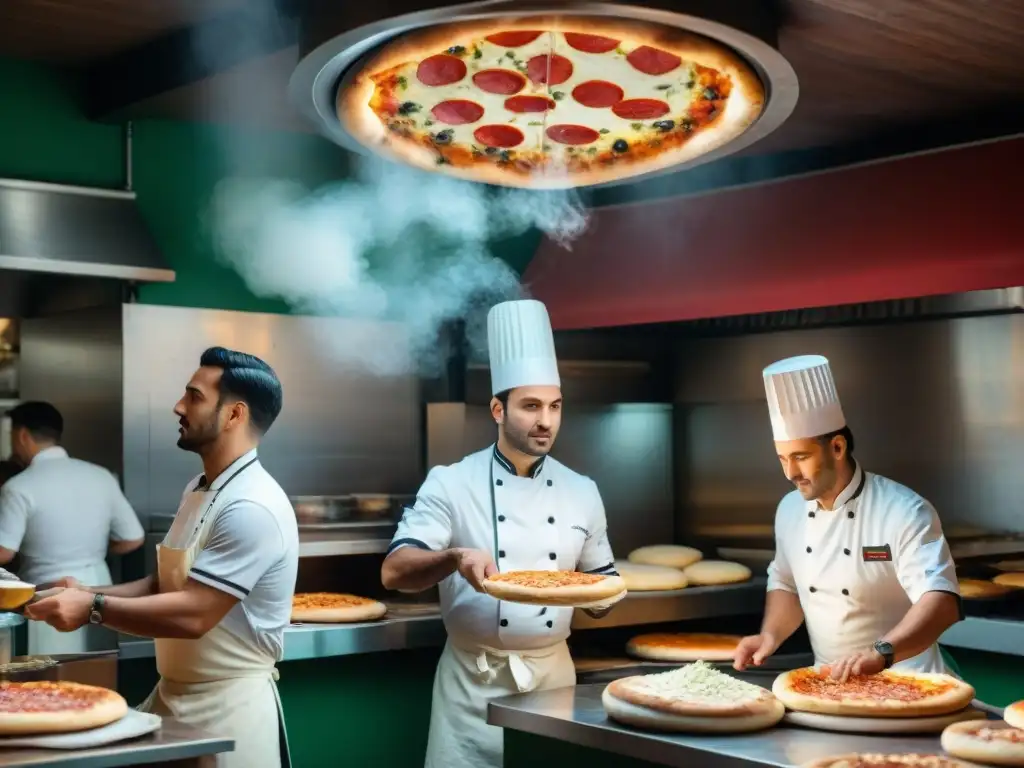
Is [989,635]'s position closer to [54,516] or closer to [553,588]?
[553,588]

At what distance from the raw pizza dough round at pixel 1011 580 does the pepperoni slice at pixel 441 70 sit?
2843 millimetres

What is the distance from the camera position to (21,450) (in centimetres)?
523

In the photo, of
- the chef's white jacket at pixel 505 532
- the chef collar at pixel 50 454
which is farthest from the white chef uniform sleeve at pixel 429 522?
the chef collar at pixel 50 454

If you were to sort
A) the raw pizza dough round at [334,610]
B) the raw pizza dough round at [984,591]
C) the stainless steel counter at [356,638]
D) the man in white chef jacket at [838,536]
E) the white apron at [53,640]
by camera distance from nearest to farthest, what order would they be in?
the man in white chef jacket at [838,536] → the stainless steel counter at [356,638] → the raw pizza dough round at [334,610] → the raw pizza dough round at [984,591] → the white apron at [53,640]

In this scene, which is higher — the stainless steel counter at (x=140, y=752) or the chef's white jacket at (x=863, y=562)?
the chef's white jacket at (x=863, y=562)

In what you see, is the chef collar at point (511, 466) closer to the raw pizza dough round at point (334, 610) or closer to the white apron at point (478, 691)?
the white apron at point (478, 691)

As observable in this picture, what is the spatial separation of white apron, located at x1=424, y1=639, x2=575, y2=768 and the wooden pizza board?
3.79 ft

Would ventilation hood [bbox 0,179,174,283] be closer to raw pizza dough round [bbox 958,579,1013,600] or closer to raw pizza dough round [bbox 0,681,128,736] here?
raw pizza dough round [bbox 0,681,128,736]

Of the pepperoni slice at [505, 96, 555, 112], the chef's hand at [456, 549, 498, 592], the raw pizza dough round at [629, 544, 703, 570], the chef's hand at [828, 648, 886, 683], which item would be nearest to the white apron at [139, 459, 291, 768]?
the chef's hand at [456, 549, 498, 592]

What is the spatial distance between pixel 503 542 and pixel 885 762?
1.71m

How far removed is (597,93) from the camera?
316 centimetres

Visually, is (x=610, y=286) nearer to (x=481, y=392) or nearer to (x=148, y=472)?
(x=481, y=392)

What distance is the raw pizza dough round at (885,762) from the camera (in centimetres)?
245

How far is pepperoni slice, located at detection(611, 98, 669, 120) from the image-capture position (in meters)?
3.21
